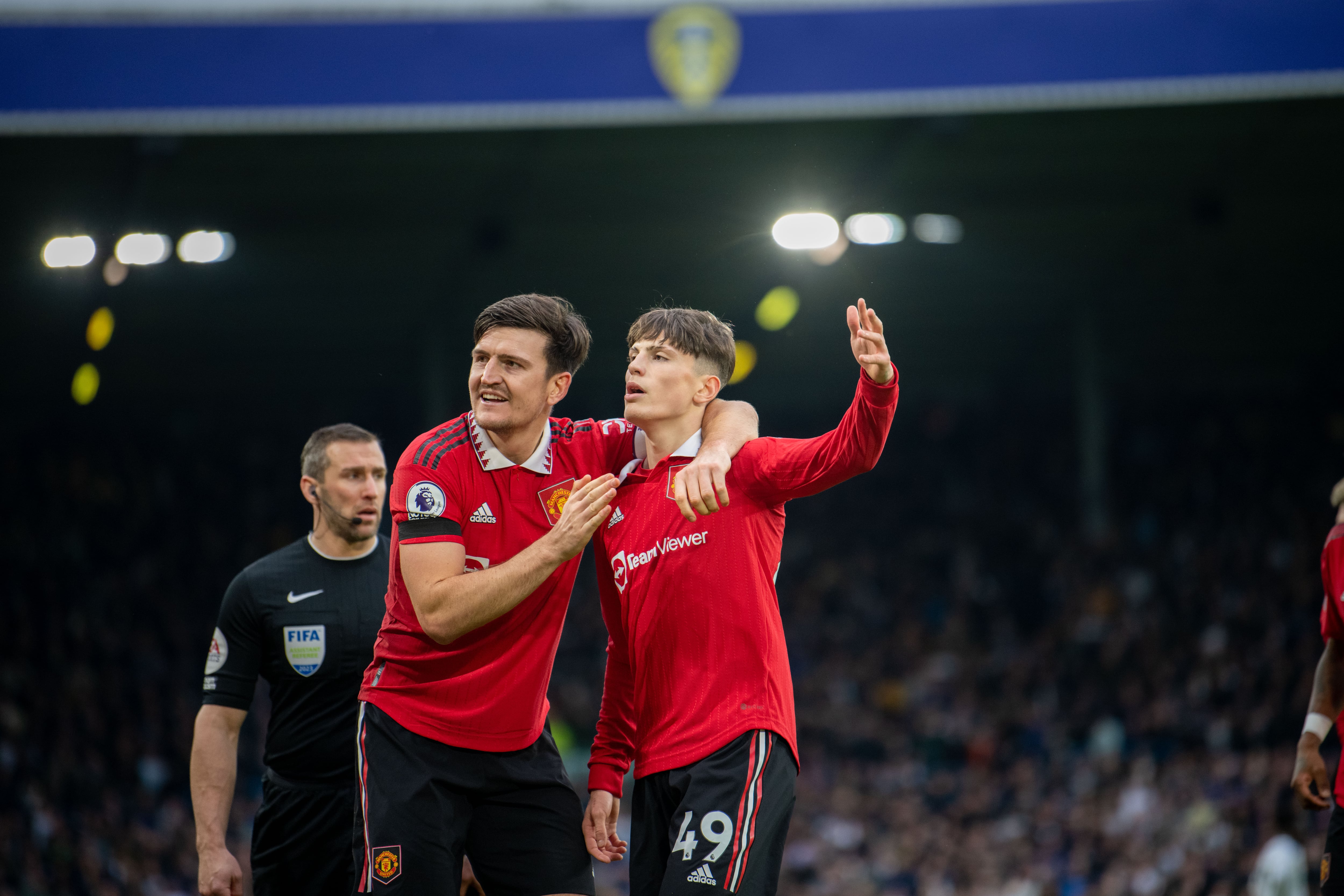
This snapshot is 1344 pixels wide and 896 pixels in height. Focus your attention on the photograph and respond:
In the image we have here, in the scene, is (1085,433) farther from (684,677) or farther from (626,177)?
(684,677)

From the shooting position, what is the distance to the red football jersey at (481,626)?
3.88 meters

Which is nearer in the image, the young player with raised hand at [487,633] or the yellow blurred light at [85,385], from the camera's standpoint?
the young player with raised hand at [487,633]

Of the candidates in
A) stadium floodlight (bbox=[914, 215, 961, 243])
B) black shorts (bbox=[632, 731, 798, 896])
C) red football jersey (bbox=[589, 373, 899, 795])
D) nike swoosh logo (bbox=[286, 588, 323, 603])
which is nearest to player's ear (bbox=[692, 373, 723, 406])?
red football jersey (bbox=[589, 373, 899, 795])

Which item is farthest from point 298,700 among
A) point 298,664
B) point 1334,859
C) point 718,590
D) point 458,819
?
point 1334,859

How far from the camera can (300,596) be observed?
5176mm

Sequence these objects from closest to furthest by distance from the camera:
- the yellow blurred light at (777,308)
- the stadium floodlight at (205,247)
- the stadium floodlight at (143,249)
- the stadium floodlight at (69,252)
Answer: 1. the stadium floodlight at (69,252)
2. the stadium floodlight at (143,249)
3. the stadium floodlight at (205,247)
4. the yellow blurred light at (777,308)

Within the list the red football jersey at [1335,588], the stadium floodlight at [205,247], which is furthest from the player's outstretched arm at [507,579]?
the stadium floodlight at [205,247]

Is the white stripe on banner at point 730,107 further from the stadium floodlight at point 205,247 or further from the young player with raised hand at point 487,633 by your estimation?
the young player with raised hand at point 487,633

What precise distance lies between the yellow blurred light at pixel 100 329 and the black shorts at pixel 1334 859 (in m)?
18.3

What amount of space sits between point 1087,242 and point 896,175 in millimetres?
4389

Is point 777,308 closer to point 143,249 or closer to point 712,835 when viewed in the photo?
point 143,249

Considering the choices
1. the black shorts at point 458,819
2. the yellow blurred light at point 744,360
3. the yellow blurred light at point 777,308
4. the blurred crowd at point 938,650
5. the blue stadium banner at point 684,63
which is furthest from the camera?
the yellow blurred light at point 744,360

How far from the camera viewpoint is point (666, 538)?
3.90 m

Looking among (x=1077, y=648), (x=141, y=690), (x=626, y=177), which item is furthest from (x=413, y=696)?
(x=1077, y=648)
